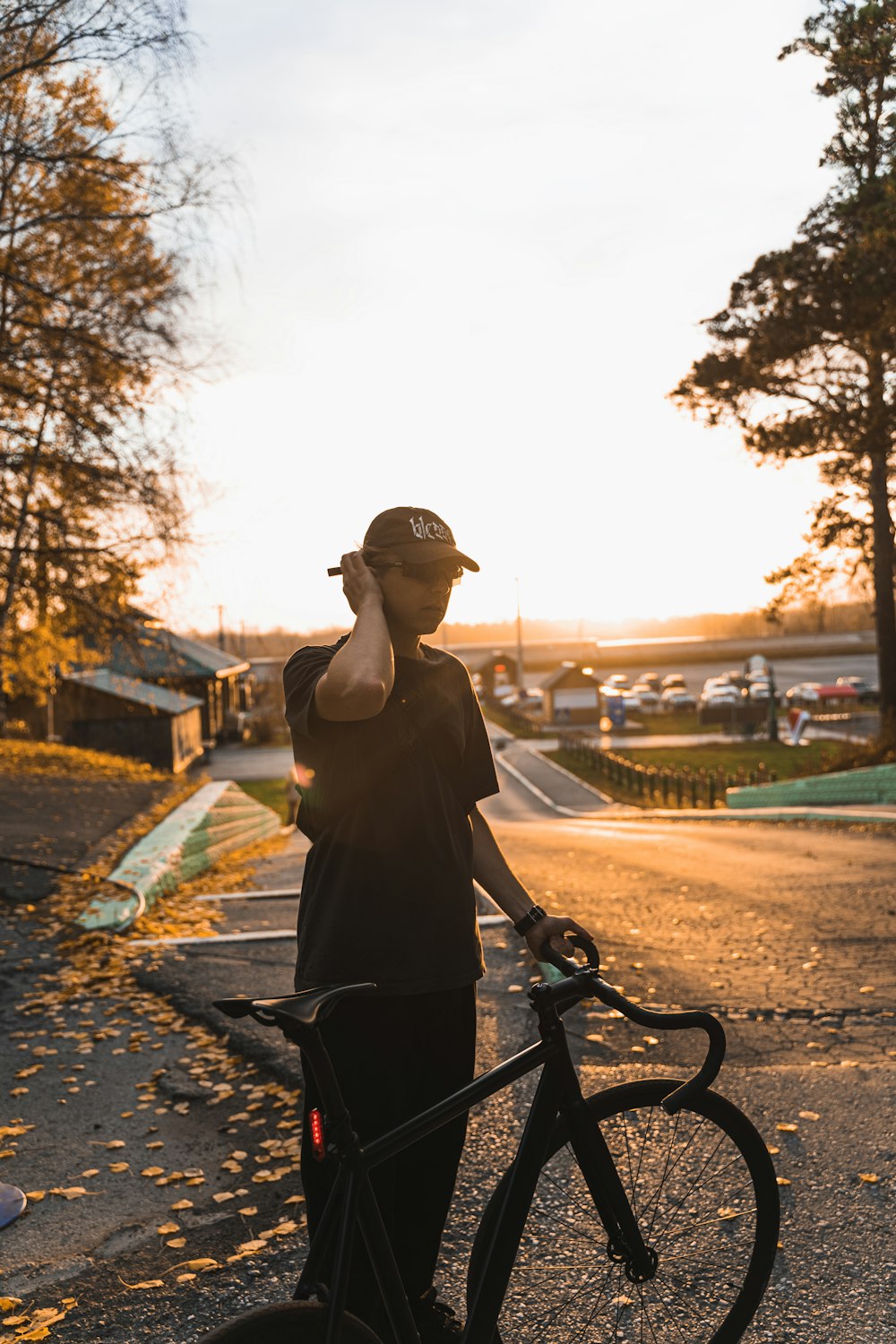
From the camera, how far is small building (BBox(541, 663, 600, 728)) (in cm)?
5769

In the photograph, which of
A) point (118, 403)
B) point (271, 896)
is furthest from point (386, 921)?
point (118, 403)

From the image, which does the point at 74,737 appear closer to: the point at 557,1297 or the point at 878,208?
the point at 878,208

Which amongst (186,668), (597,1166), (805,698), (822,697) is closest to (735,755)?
(805,698)

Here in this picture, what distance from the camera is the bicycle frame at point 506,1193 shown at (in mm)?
2137

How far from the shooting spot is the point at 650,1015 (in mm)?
2461

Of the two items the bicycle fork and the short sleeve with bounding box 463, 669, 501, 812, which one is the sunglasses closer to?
the short sleeve with bounding box 463, 669, 501, 812

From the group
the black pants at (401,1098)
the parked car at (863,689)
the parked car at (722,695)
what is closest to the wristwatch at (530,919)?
the black pants at (401,1098)

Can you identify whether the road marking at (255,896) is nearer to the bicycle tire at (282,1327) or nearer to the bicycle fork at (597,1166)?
the bicycle fork at (597,1166)

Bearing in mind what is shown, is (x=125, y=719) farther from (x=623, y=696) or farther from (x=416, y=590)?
(x=416, y=590)

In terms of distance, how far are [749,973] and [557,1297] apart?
13.8 ft

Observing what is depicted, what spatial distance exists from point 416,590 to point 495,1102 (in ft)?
10.1

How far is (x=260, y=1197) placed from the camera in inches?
162

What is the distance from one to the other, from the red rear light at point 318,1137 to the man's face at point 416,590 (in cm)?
105

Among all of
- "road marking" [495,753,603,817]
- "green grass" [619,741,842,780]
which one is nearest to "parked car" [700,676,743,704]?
"green grass" [619,741,842,780]
